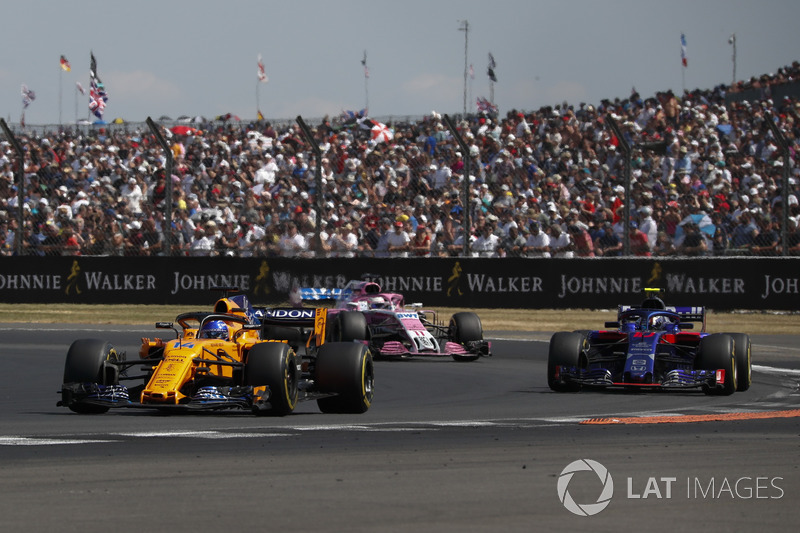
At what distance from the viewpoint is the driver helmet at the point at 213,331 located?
37.8ft

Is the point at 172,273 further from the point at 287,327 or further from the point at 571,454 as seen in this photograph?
the point at 571,454

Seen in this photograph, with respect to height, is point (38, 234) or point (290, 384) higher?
point (38, 234)

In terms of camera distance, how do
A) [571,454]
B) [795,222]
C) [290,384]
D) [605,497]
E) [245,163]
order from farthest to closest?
[245,163] < [795,222] < [290,384] < [571,454] < [605,497]

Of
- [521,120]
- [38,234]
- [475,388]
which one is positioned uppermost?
[521,120]

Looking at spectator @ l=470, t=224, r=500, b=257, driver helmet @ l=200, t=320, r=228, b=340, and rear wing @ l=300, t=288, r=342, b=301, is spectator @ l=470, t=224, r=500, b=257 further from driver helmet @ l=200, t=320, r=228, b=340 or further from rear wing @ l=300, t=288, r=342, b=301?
driver helmet @ l=200, t=320, r=228, b=340

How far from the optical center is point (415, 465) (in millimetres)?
7633

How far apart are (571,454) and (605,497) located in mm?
1701

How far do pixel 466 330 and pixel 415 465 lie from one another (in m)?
9.99

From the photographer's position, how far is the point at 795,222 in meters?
23.1

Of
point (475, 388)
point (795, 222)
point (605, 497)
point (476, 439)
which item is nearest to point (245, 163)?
point (795, 222)

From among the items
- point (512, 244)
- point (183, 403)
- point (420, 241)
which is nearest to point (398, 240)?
point (420, 241)

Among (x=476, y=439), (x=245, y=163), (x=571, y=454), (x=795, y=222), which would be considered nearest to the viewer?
(x=571, y=454)

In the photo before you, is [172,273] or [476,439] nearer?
[476,439]

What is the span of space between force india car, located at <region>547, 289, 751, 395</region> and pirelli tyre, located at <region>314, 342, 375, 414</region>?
121 inches
